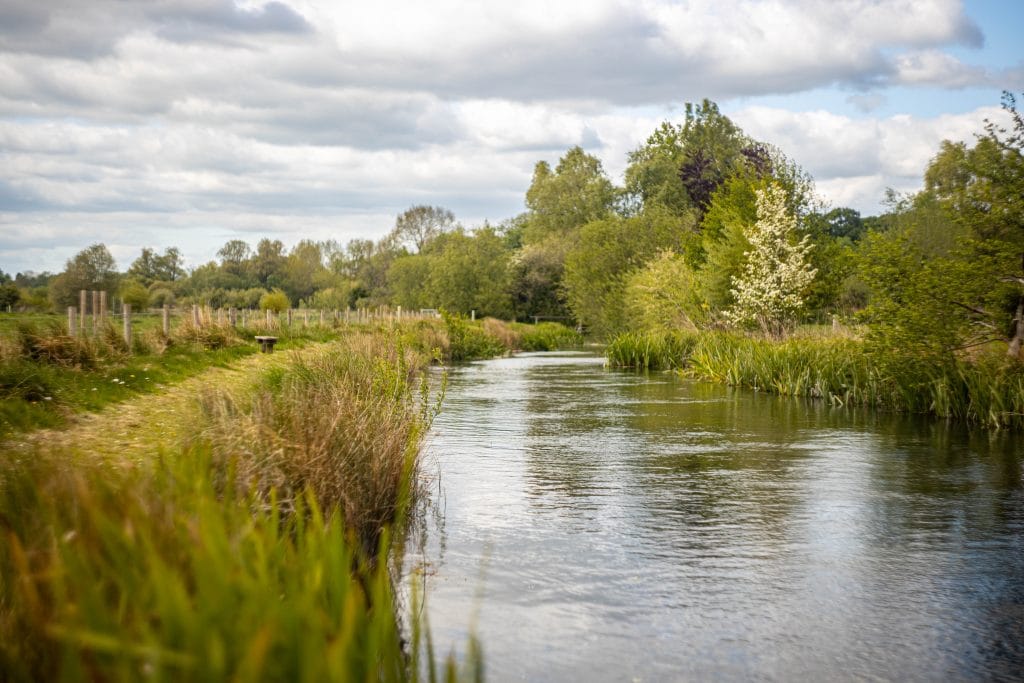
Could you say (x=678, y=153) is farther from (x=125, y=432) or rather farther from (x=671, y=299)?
(x=125, y=432)

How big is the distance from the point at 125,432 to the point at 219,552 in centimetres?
691

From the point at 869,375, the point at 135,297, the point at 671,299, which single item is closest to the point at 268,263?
the point at 135,297

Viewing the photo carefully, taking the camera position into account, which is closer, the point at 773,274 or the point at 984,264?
the point at 984,264

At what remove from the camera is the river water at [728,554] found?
5633 mm

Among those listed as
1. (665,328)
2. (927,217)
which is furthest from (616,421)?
(927,217)

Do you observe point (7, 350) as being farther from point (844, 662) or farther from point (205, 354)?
point (844, 662)

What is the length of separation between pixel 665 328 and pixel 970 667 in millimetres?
30352

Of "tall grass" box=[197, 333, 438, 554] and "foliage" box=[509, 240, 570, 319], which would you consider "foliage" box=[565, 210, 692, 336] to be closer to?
"foliage" box=[509, 240, 570, 319]

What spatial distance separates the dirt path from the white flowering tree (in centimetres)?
2231

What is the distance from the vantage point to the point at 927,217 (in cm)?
5491

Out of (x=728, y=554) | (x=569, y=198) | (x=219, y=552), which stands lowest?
(x=728, y=554)

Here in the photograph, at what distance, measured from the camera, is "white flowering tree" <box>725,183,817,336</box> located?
31703 millimetres

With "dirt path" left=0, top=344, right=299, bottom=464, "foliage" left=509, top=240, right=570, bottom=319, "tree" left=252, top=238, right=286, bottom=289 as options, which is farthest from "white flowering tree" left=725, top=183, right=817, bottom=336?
"tree" left=252, top=238, right=286, bottom=289

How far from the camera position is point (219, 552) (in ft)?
8.63
